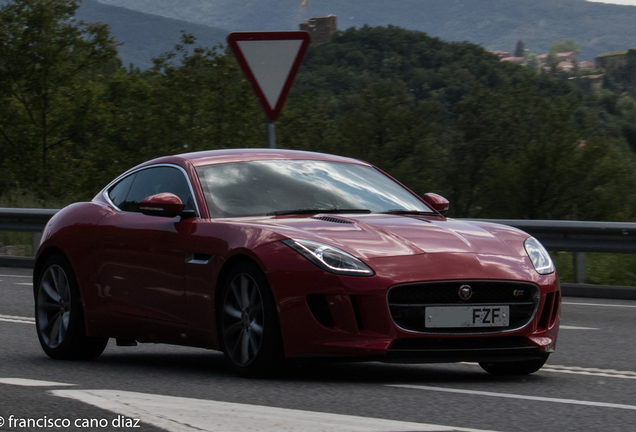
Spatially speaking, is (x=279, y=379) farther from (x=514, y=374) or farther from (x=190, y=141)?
(x=190, y=141)

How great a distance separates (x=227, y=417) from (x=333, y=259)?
1373 millimetres

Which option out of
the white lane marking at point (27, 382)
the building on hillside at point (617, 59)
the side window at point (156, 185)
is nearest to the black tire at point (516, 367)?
the side window at point (156, 185)

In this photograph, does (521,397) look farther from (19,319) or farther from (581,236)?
(581,236)

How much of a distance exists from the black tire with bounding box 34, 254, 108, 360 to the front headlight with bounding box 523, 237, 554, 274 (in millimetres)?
2931

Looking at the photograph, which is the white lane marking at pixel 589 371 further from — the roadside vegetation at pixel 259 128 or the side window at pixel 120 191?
the roadside vegetation at pixel 259 128

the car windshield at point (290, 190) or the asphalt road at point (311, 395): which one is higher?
the car windshield at point (290, 190)

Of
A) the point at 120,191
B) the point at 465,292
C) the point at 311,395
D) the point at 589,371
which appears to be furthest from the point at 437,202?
the point at 311,395

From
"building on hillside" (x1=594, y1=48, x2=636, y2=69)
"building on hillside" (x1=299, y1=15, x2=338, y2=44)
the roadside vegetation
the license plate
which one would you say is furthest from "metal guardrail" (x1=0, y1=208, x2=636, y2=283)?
"building on hillside" (x1=594, y1=48, x2=636, y2=69)

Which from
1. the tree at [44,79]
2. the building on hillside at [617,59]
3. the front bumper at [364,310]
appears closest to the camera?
the front bumper at [364,310]

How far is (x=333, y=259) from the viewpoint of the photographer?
558 centimetres

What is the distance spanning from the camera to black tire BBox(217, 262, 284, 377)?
5.68 m

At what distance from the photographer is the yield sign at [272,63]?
9875 mm

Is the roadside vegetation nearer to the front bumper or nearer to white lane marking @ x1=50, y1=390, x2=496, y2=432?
the front bumper

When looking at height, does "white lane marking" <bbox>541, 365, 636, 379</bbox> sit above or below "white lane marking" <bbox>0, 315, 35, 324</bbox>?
above
